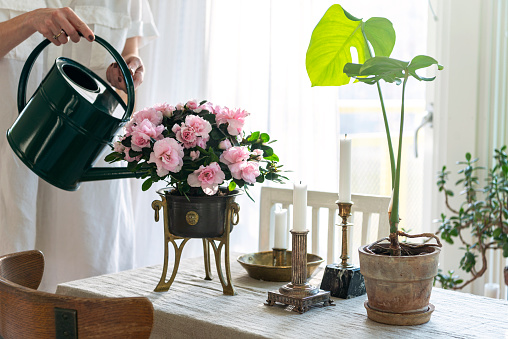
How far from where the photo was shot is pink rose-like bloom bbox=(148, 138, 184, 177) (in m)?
1.08

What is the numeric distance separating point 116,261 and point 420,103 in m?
1.47

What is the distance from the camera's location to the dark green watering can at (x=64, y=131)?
1.11 m

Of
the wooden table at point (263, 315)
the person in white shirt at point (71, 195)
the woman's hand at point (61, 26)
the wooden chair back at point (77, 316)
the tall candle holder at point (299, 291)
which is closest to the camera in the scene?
the wooden chair back at point (77, 316)

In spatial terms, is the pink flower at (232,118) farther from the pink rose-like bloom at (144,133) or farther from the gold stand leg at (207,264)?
the gold stand leg at (207,264)

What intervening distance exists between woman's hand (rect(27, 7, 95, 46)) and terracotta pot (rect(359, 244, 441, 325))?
29.7 inches

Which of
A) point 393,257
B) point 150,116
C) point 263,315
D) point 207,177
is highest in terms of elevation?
point 150,116

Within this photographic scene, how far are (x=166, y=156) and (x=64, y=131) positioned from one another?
0.21 m

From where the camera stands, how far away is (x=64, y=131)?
44.1 inches

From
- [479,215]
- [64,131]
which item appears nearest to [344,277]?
[64,131]

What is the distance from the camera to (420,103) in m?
2.58

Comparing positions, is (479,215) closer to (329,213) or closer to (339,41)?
(329,213)

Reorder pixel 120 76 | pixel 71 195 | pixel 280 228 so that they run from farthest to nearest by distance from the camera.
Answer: pixel 71 195 → pixel 120 76 → pixel 280 228

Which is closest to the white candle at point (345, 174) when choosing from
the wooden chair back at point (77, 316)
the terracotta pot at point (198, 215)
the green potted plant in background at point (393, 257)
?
the green potted plant in background at point (393, 257)

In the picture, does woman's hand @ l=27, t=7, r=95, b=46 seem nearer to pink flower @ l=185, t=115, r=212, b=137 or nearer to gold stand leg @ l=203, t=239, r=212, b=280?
pink flower @ l=185, t=115, r=212, b=137
